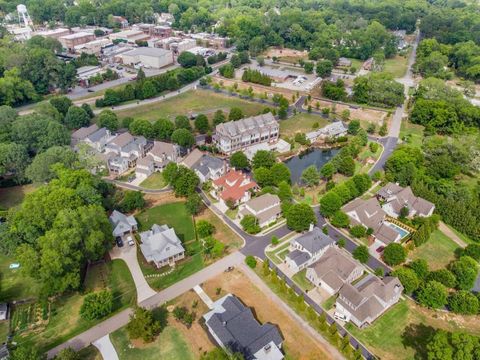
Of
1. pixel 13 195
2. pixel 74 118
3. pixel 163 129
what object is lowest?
pixel 13 195

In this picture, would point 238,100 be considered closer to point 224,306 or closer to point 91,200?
point 91,200

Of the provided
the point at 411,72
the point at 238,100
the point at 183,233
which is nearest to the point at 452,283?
the point at 183,233

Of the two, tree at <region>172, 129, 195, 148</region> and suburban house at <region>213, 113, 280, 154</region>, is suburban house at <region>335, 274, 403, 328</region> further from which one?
tree at <region>172, 129, 195, 148</region>

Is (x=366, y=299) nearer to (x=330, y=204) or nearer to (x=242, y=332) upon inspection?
(x=242, y=332)

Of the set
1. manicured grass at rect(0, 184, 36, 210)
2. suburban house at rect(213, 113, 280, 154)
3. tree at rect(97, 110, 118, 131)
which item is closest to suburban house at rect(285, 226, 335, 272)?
suburban house at rect(213, 113, 280, 154)

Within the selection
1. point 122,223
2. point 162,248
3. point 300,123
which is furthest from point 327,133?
point 122,223
